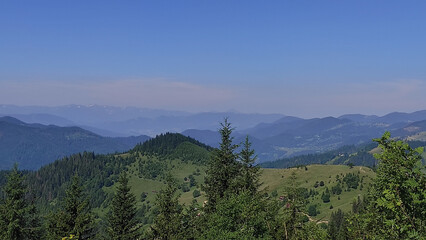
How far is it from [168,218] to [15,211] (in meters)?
20.2

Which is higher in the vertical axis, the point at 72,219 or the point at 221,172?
the point at 221,172

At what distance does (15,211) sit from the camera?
42.0 m

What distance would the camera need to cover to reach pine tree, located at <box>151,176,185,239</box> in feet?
141

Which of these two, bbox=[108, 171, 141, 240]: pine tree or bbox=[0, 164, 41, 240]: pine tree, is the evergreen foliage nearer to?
bbox=[108, 171, 141, 240]: pine tree

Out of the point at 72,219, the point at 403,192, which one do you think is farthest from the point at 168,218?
the point at 403,192

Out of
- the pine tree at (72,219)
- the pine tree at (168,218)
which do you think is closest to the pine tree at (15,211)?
the pine tree at (72,219)

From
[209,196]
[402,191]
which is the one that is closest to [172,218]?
[209,196]

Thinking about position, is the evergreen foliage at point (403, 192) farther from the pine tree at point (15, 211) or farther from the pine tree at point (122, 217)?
the pine tree at point (15, 211)

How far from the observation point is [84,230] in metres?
40.0

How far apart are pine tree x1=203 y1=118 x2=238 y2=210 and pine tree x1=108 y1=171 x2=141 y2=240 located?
12.5 meters

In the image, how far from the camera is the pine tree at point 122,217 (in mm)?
46844

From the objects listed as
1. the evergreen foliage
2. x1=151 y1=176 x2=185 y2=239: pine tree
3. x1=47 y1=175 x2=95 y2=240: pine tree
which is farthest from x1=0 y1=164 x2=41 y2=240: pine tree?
the evergreen foliage

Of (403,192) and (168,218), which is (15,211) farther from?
(403,192)

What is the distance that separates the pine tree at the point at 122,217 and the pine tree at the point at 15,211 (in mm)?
10796
